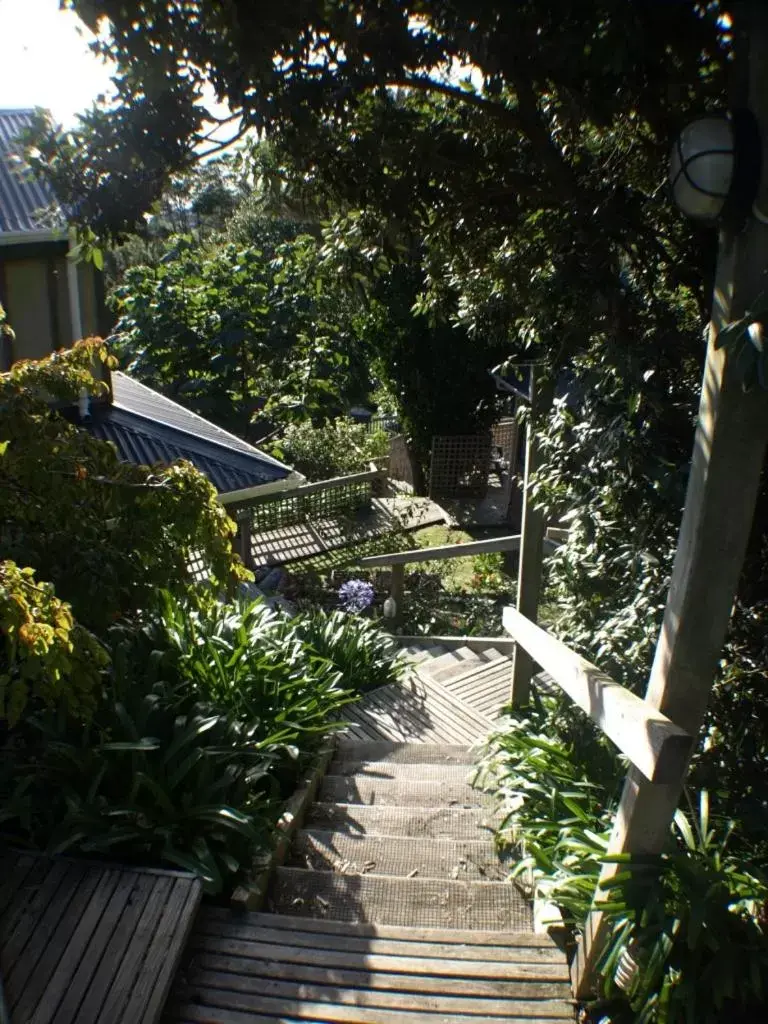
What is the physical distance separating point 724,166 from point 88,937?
3.25 metres

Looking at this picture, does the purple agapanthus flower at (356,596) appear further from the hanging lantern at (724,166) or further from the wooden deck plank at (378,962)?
the hanging lantern at (724,166)

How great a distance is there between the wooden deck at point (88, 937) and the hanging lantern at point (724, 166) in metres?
2.95

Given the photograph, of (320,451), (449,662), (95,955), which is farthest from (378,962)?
(320,451)

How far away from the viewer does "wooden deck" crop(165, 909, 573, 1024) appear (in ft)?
9.23

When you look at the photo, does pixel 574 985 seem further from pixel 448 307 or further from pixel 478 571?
pixel 478 571

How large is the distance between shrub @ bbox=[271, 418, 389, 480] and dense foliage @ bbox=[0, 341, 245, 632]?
34.1 ft

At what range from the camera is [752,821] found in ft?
10.3

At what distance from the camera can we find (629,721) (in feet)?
8.54

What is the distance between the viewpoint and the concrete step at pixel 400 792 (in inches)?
173

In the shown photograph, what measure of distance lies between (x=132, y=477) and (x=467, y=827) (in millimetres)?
2374

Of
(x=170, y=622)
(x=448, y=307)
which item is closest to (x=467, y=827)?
(x=170, y=622)

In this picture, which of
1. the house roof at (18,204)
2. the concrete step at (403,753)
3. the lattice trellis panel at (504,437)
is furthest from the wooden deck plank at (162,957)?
the lattice trellis panel at (504,437)

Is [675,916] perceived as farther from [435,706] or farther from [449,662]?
[449,662]

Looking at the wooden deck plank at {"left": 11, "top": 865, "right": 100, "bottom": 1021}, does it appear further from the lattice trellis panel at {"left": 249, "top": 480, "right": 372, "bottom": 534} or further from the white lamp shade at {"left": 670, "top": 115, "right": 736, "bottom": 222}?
the lattice trellis panel at {"left": 249, "top": 480, "right": 372, "bottom": 534}
